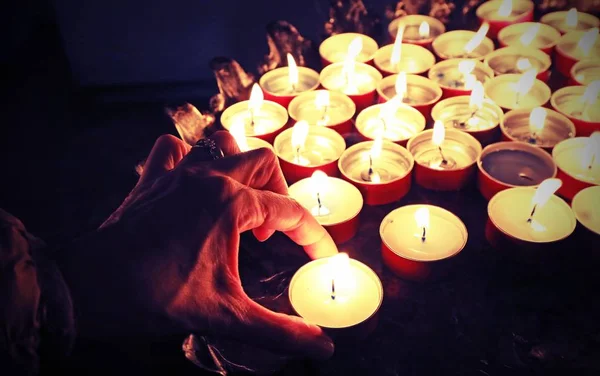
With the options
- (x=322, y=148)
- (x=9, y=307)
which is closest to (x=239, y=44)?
(x=322, y=148)

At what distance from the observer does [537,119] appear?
5.72 feet

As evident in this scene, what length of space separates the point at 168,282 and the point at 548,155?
3.98ft

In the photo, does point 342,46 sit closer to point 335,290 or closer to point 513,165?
point 513,165

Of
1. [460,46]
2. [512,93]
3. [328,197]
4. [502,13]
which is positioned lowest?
[328,197]

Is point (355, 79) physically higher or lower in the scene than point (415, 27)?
lower

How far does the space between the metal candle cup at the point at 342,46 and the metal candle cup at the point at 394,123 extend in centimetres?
38

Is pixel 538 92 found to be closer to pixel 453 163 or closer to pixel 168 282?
pixel 453 163

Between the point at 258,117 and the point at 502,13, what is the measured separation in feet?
3.92

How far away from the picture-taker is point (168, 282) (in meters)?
0.94

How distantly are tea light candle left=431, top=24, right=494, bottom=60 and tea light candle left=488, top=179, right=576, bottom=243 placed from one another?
81 centimetres

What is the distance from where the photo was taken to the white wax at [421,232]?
1443 millimetres

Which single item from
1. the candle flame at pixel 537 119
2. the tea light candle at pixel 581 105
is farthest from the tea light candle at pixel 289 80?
the tea light candle at pixel 581 105

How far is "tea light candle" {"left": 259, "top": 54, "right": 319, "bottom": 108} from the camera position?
2000 mm

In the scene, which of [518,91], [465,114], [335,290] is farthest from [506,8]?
[335,290]
